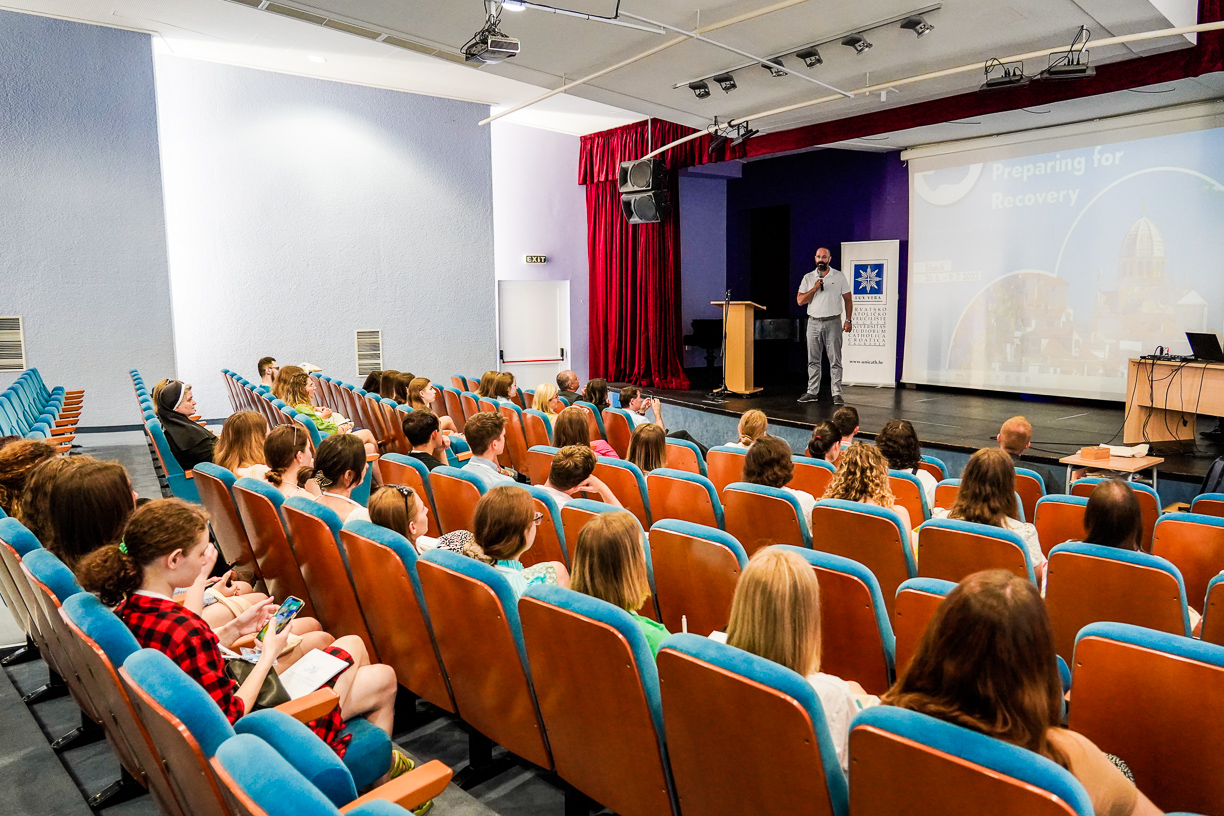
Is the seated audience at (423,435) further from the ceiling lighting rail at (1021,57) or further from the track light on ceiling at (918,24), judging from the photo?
the ceiling lighting rail at (1021,57)

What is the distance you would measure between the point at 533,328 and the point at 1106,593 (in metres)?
10.6

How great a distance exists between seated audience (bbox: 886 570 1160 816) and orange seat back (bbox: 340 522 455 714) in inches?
55.3

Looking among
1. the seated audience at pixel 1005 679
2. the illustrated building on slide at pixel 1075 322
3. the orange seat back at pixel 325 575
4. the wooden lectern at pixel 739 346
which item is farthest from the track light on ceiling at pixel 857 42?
the seated audience at pixel 1005 679

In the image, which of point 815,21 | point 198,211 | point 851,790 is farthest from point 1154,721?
point 198,211

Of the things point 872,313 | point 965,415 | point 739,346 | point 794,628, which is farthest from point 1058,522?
point 872,313

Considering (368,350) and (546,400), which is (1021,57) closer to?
(546,400)

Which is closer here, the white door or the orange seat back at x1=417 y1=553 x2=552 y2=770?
the orange seat back at x1=417 y1=553 x2=552 y2=770

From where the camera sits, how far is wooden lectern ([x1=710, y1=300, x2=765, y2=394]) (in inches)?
369

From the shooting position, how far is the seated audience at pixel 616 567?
194 centimetres

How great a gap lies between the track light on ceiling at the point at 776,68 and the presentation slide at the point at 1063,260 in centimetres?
418

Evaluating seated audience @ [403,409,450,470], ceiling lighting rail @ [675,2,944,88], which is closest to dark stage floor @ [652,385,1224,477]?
ceiling lighting rail @ [675,2,944,88]

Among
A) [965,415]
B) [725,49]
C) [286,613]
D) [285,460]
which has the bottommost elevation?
[965,415]

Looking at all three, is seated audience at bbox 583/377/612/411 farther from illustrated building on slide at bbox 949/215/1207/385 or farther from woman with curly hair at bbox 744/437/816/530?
illustrated building on slide at bbox 949/215/1207/385

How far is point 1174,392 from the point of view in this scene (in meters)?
6.17
